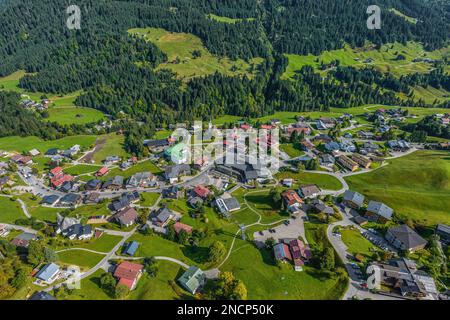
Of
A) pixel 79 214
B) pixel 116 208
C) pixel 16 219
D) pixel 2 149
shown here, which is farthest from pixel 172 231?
pixel 2 149

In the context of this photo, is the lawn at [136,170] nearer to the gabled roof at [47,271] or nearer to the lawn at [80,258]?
the lawn at [80,258]

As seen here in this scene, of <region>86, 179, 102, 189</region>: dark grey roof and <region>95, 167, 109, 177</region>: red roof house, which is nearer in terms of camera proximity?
<region>86, 179, 102, 189</region>: dark grey roof

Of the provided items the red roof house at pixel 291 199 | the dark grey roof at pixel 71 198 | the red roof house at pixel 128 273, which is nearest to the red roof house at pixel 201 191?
the red roof house at pixel 291 199

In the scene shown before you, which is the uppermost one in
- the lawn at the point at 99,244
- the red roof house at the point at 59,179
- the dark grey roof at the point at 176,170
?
the dark grey roof at the point at 176,170

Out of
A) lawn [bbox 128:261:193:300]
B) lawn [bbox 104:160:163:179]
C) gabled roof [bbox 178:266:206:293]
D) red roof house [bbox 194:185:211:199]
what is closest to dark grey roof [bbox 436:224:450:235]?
gabled roof [bbox 178:266:206:293]

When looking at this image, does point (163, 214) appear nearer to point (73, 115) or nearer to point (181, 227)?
point (181, 227)

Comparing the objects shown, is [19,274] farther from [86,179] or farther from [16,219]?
[86,179]

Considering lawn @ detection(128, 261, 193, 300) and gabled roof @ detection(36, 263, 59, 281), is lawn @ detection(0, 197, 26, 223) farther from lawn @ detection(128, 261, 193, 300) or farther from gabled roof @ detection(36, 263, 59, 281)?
lawn @ detection(128, 261, 193, 300)
